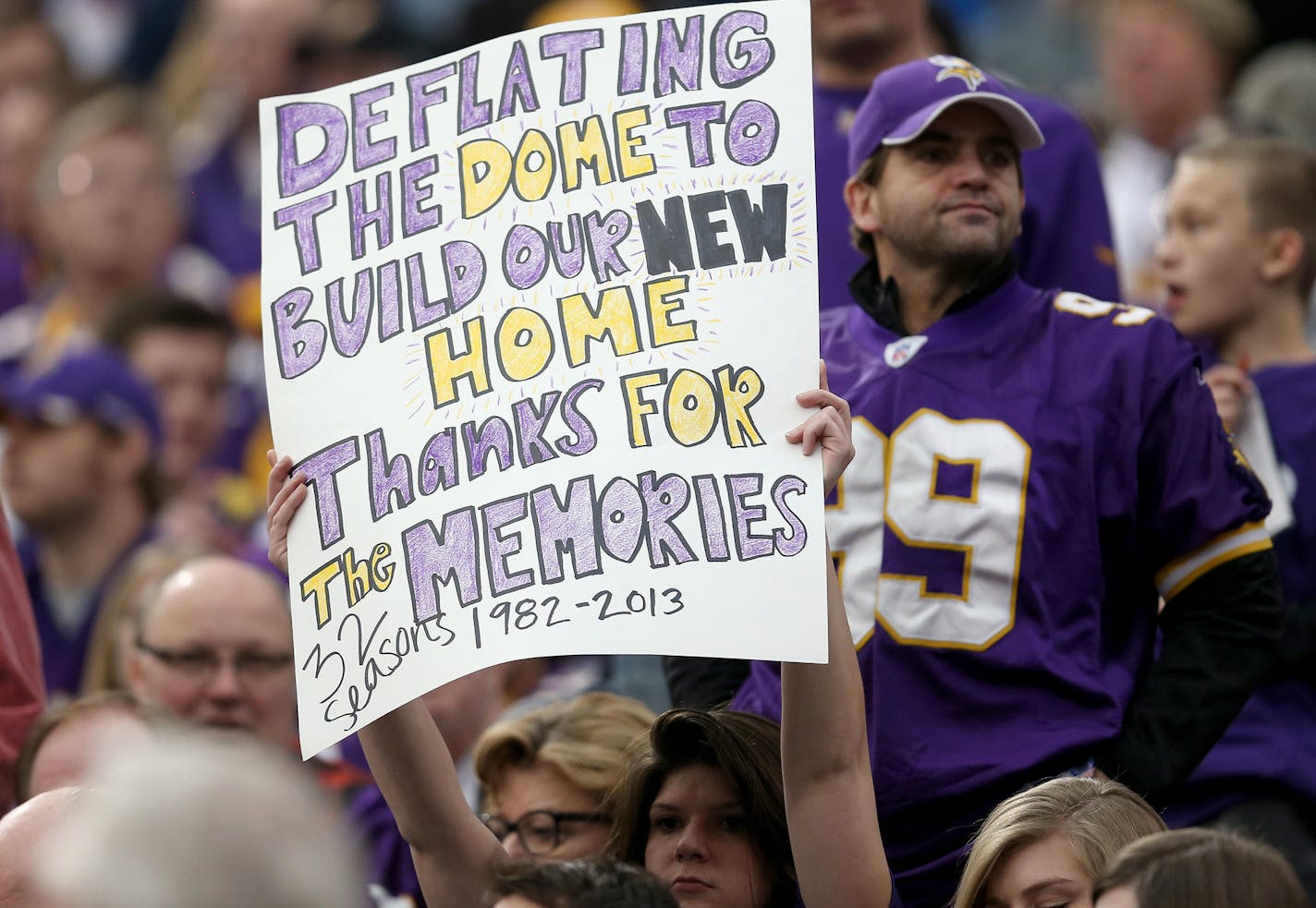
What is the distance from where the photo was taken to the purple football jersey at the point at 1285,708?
4254mm

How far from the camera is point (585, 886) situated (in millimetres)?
2916

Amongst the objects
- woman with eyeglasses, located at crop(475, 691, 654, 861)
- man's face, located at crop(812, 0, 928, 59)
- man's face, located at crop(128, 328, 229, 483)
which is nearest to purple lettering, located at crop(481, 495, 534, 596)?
woman with eyeglasses, located at crop(475, 691, 654, 861)

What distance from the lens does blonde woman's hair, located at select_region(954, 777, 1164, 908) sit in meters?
3.33

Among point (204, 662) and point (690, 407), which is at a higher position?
point (690, 407)

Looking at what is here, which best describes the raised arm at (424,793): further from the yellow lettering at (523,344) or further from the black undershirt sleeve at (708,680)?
the black undershirt sleeve at (708,680)

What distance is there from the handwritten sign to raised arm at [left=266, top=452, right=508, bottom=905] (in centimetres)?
5

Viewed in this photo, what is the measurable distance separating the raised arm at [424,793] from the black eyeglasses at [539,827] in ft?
2.16

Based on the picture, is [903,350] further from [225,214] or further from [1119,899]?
[225,214]

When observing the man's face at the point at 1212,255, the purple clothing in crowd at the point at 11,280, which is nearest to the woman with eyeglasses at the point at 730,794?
the man's face at the point at 1212,255

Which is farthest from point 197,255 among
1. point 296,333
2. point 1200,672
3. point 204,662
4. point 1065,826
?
point 1065,826

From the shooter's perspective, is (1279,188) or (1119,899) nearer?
(1119,899)

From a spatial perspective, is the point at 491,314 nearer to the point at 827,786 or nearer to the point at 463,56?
the point at 463,56

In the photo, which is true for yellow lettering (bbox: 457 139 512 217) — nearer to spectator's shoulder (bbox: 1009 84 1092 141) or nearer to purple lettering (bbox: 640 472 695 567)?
purple lettering (bbox: 640 472 695 567)

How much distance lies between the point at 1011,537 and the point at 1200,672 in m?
0.37
